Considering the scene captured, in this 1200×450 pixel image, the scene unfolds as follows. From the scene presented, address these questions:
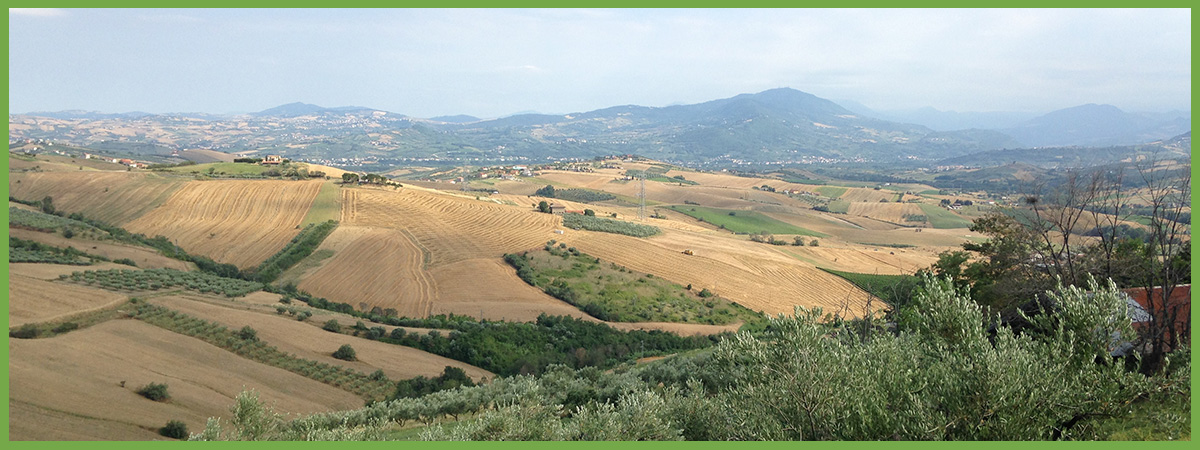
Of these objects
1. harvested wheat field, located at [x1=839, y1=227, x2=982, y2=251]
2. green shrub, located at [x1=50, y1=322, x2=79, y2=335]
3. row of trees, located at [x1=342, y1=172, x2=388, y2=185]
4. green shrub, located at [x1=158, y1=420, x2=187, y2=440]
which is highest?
row of trees, located at [x1=342, y1=172, x2=388, y2=185]

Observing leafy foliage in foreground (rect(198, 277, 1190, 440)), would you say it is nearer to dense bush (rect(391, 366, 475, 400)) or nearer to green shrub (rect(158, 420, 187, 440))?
green shrub (rect(158, 420, 187, 440))

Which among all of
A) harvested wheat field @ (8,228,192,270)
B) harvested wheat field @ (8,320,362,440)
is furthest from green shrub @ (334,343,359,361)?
harvested wheat field @ (8,228,192,270)

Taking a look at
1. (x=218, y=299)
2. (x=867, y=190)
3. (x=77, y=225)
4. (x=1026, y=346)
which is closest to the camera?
(x=1026, y=346)

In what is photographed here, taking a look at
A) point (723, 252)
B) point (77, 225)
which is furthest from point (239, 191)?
point (723, 252)

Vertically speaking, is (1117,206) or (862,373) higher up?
(1117,206)

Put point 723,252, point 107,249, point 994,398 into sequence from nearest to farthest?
point 994,398
point 107,249
point 723,252

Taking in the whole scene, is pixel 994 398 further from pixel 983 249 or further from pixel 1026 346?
pixel 983 249
